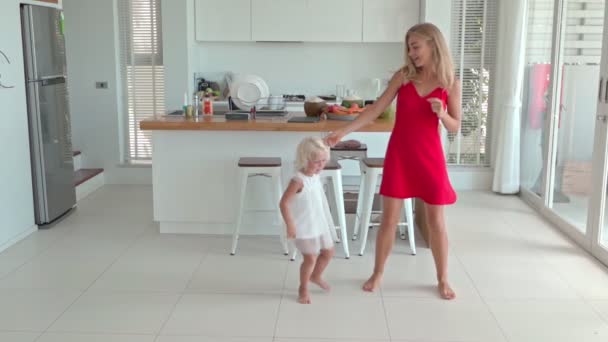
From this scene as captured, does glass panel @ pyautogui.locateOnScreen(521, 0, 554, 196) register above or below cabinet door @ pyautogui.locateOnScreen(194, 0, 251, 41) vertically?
below

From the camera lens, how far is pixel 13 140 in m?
4.61

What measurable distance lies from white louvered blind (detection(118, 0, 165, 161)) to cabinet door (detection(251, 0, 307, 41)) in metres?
0.98

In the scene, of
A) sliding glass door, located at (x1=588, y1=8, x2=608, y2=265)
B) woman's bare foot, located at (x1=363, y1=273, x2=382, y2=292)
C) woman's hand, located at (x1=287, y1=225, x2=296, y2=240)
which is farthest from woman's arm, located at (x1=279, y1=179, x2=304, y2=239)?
sliding glass door, located at (x1=588, y1=8, x2=608, y2=265)

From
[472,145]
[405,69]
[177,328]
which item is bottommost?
[177,328]

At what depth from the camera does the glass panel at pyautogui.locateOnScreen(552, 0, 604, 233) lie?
470cm

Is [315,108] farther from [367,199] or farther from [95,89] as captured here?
[95,89]

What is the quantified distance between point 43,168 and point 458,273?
3146 mm

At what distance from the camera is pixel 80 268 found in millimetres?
4160

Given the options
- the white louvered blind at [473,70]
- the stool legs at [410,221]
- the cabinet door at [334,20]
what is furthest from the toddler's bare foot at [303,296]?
the cabinet door at [334,20]

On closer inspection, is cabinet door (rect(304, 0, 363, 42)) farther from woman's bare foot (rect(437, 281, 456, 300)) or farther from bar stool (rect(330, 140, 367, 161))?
woman's bare foot (rect(437, 281, 456, 300))

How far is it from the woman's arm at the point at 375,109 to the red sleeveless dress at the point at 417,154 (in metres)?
0.06

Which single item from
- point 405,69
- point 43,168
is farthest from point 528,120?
point 43,168

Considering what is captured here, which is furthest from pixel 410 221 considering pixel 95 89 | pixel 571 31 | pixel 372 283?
pixel 95 89

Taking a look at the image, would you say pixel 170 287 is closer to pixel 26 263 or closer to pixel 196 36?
pixel 26 263
